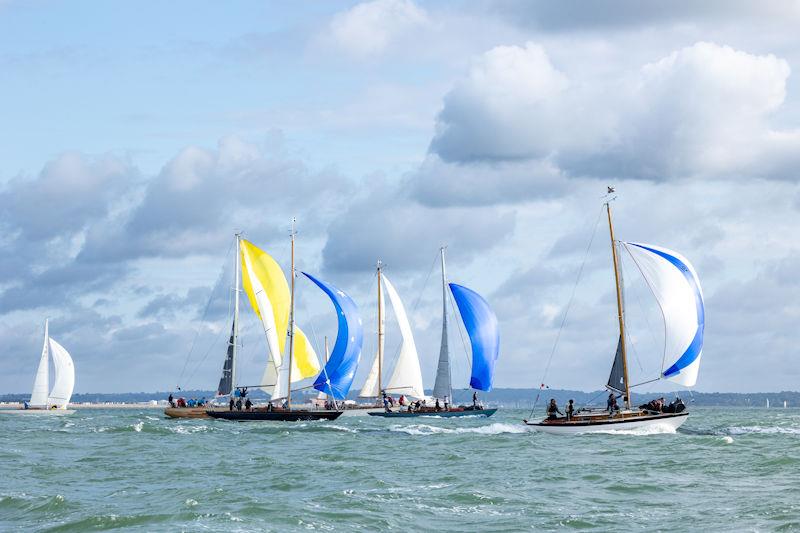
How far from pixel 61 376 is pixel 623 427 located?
75787mm

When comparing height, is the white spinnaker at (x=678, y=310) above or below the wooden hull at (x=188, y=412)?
above

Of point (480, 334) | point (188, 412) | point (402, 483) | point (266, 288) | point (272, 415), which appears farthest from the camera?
point (480, 334)

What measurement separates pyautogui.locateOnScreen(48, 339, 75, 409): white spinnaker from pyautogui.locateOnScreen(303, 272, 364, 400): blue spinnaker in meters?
37.7

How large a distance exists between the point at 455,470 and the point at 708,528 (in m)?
15.2

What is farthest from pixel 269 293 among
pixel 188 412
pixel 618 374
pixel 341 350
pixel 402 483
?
pixel 402 483

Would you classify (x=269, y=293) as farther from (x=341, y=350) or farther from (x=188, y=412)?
(x=188, y=412)

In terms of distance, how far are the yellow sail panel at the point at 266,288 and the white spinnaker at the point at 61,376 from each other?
114 feet

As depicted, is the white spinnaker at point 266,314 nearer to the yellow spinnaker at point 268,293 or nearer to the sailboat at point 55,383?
the yellow spinnaker at point 268,293

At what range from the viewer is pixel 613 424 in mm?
58656

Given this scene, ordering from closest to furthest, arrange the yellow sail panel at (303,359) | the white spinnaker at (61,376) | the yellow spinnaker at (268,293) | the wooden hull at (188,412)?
the wooden hull at (188,412), the yellow spinnaker at (268,293), the yellow sail panel at (303,359), the white spinnaker at (61,376)

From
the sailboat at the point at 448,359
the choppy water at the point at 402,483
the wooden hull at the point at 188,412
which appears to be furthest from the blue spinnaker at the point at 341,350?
the choppy water at the point at 402,483

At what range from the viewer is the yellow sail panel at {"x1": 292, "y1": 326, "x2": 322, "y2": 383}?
95188 millimetres

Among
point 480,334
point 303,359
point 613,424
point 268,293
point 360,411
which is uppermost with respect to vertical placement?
point 268,293

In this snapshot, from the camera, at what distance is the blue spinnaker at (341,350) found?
302ft
